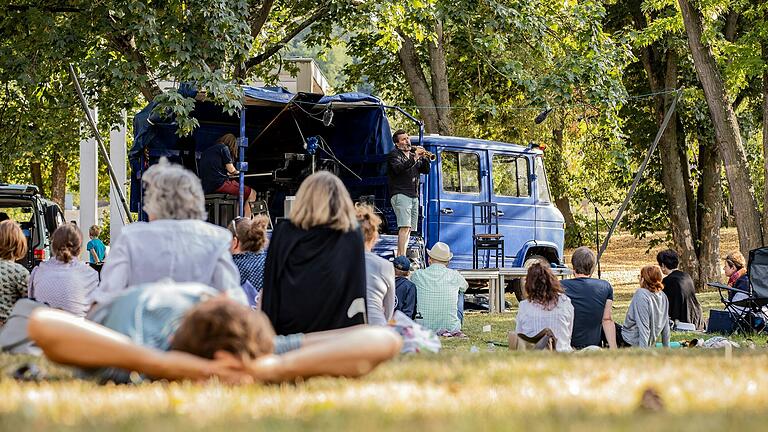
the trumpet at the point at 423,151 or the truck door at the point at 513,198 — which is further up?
the trumpet at the point at 423,151

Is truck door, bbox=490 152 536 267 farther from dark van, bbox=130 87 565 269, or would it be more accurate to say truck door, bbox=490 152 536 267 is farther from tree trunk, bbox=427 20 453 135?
tree trunk, bbox=427 20 453 135

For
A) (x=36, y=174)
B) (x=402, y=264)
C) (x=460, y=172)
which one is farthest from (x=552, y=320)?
(x=36, y=174)

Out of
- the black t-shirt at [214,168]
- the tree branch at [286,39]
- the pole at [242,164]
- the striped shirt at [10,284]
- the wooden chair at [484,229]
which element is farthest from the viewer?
the tree branch at [286,39]

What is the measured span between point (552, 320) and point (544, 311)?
0.31ft

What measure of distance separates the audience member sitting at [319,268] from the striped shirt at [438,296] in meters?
5.94

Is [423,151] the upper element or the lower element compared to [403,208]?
upper

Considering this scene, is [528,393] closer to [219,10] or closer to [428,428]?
[428,428]

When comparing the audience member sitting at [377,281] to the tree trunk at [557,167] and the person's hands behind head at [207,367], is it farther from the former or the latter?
the tree trunk at [557,167]

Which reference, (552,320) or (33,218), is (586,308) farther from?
(33,218)

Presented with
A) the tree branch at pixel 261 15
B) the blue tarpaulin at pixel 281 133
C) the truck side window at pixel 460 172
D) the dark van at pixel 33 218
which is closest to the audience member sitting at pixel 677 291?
the blue tarpaulin at pixel 281 133

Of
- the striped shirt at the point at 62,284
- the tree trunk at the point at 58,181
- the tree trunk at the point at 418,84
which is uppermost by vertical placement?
the tree trunk at the point at 418,84

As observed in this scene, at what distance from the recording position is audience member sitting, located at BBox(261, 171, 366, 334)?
20.7ft

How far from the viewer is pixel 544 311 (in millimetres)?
8898

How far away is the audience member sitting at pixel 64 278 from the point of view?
8.77 meters
